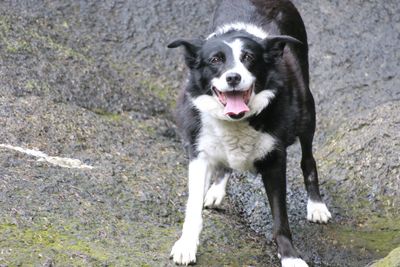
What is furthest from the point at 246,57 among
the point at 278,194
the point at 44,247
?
the point at 44,247

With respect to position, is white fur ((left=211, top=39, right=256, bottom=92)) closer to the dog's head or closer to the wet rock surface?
the dog's head

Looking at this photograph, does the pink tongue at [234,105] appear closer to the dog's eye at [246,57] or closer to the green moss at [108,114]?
the dog's eye at [246,57]

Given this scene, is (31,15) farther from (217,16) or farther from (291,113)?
(291,113)

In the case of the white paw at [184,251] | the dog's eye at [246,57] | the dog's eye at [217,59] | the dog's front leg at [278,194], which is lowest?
the white paw at [184,251]

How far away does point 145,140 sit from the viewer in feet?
22.5

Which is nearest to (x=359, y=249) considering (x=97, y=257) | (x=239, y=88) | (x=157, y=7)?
(x=239, y=88)

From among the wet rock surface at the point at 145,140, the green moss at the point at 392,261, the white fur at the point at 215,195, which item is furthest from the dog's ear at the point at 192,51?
the green moss at the point at 392,261

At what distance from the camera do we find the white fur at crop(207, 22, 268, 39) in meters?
5.70

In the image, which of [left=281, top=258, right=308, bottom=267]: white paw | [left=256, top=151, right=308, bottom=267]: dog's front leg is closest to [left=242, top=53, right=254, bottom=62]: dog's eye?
[left=256, top=151, right=308, bottom=267]: dog's front leg

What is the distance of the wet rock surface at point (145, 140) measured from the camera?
205 inches

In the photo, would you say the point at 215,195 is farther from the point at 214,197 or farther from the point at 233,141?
the point at 233,141

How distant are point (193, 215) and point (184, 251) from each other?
272 mm

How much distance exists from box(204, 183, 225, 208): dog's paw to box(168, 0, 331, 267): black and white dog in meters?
0.59

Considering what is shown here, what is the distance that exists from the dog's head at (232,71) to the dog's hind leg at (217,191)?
1.03 meters
